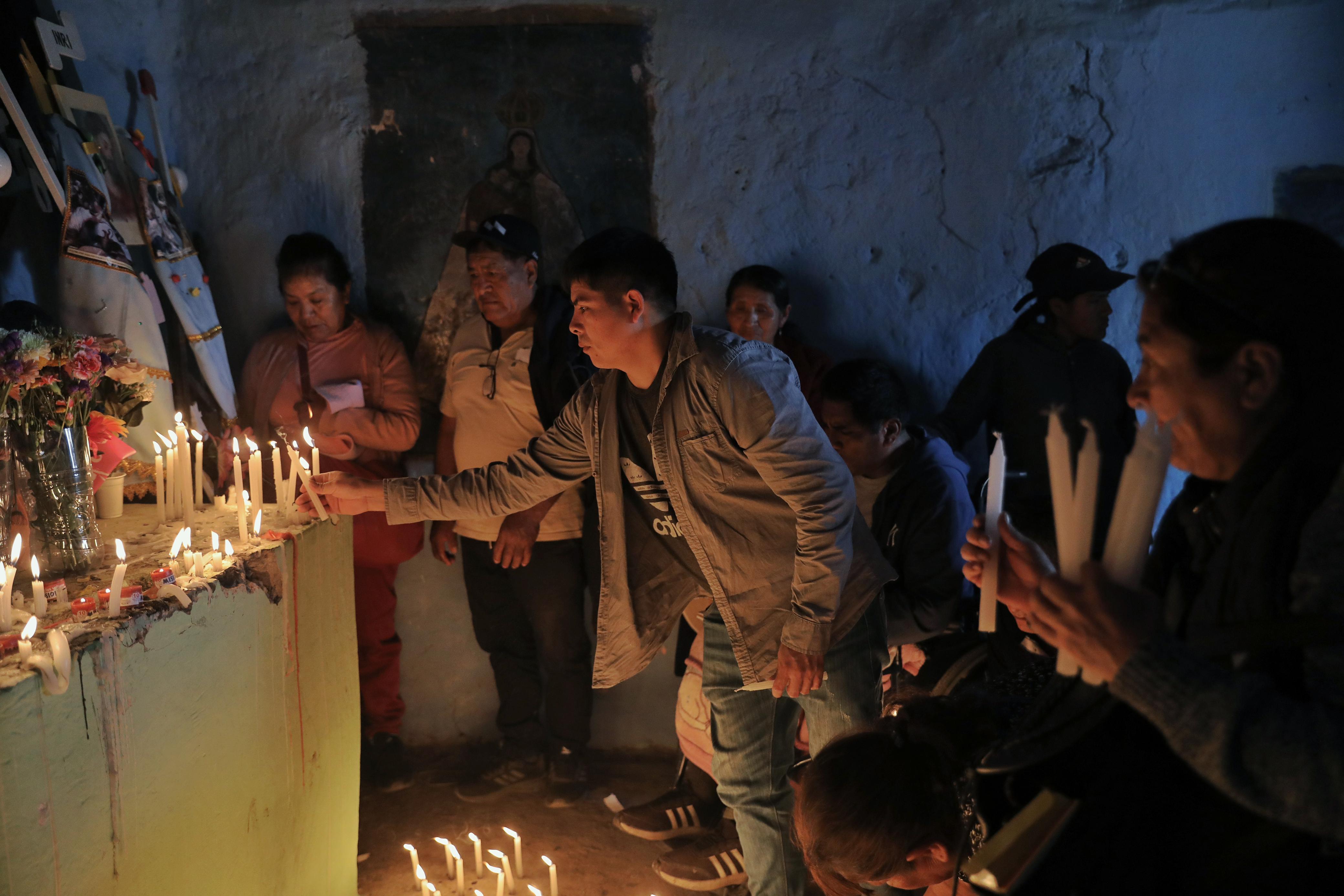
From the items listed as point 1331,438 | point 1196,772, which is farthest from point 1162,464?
point 1196,772

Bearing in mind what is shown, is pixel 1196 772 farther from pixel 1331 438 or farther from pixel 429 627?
pixel 429 627

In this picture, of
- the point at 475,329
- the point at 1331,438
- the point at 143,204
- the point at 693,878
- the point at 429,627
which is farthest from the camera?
the point at 429,627

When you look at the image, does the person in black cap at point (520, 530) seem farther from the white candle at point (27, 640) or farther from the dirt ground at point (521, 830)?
the white candle at point (27, 640)

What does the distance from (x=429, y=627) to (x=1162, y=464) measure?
3.53 meters

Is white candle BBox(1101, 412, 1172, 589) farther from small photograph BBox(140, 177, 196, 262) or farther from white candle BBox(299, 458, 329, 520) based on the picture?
small photograph BBox(140, 177, 196, 262)

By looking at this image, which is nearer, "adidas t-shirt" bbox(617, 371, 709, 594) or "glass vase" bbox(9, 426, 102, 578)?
"glass vase" bbox(9, 426, 102, 578)

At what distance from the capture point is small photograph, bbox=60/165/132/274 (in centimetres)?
301

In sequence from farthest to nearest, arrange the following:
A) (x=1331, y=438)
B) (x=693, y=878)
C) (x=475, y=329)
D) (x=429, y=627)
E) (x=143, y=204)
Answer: (x=429, y=627)
(x=475, y=329)
(x=143, y=204)
(x=693, y=878)
(x=1331, y=438)

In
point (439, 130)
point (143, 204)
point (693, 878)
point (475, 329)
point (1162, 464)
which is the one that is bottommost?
point (693, 878)

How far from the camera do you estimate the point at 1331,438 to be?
1.03 m

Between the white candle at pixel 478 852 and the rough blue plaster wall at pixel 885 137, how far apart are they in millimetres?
2273

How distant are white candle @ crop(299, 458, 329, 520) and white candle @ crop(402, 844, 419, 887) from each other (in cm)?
122

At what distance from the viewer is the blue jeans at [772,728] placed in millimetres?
2402

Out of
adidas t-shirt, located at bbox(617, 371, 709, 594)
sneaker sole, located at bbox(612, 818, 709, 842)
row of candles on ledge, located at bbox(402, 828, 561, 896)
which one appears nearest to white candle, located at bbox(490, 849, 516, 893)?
row of candles on ledge, located at bbox(402, 828, 561, 896)
